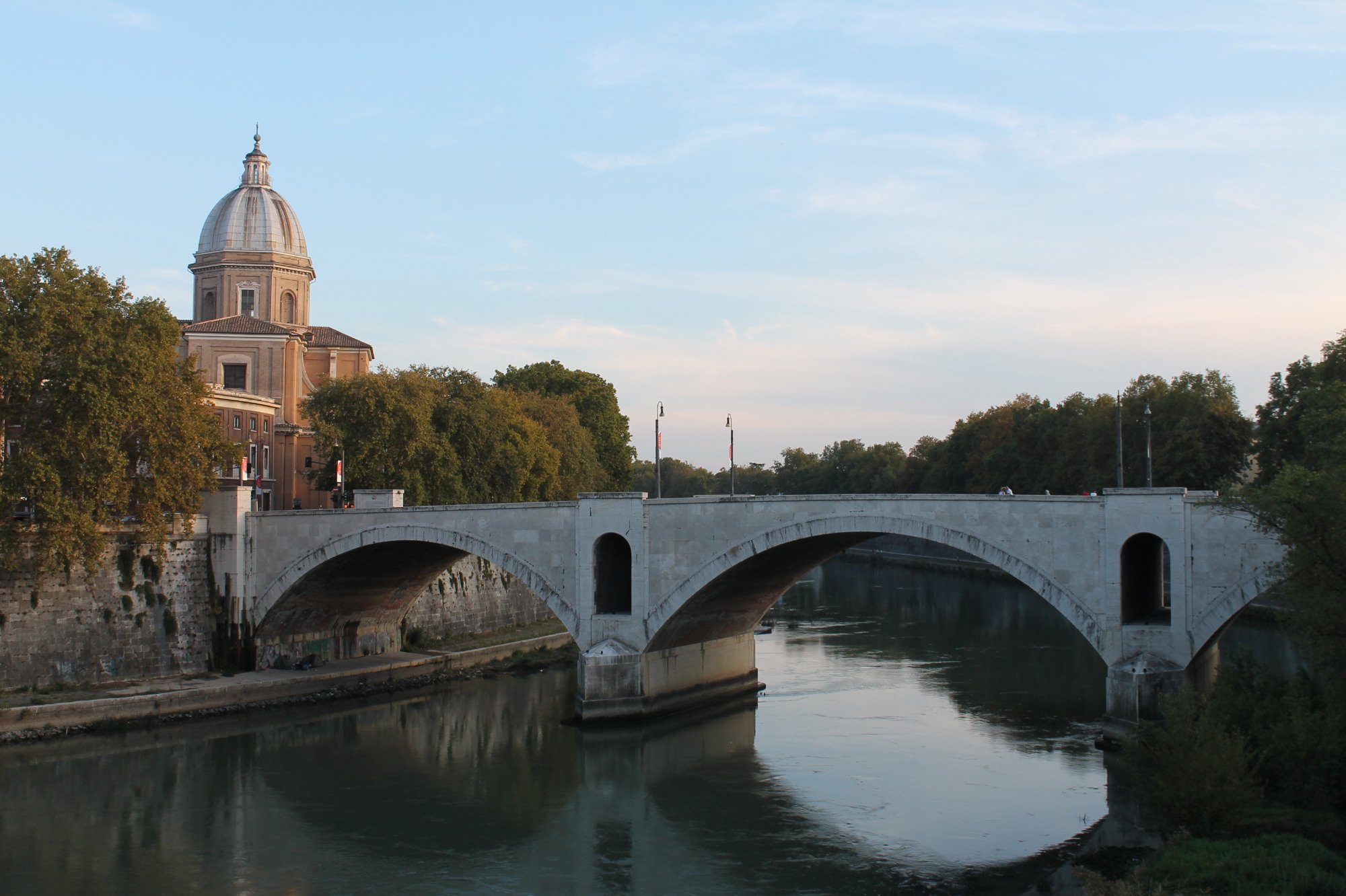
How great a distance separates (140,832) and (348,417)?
20.3 metres

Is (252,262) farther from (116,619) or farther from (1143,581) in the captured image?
(1143,581)

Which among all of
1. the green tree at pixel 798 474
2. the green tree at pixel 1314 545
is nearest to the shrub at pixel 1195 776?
the green tree at pixel 1314 545

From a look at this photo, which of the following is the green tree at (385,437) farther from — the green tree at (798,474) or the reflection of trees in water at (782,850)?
the green tree at (798,474)

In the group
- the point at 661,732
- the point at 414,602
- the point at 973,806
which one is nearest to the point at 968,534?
the point at 973,806

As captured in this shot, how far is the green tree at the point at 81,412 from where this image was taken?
2747 centimetres

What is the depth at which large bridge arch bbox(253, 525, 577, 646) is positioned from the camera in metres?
29.3

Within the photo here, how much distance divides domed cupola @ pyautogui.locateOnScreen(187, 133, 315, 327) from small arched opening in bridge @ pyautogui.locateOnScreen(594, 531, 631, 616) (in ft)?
92.4

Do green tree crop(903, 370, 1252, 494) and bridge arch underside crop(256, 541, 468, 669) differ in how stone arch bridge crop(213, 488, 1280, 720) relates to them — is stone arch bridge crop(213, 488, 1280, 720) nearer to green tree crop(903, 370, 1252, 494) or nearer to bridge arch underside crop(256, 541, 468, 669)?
bridge arch underside crop(256, 541, 468, 669)

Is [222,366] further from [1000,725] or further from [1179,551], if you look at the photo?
[1179,551]

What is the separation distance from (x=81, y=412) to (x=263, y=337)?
2214 centimetres

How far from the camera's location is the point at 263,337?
4975cm

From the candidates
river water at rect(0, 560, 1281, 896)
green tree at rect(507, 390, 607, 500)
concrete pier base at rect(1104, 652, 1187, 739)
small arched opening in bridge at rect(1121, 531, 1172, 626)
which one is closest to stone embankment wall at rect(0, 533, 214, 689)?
river water at rect(0, 560, 1281, 896)

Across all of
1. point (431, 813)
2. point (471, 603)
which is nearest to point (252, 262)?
point (471, 603)

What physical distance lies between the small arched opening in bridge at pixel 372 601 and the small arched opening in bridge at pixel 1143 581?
15.5 m
